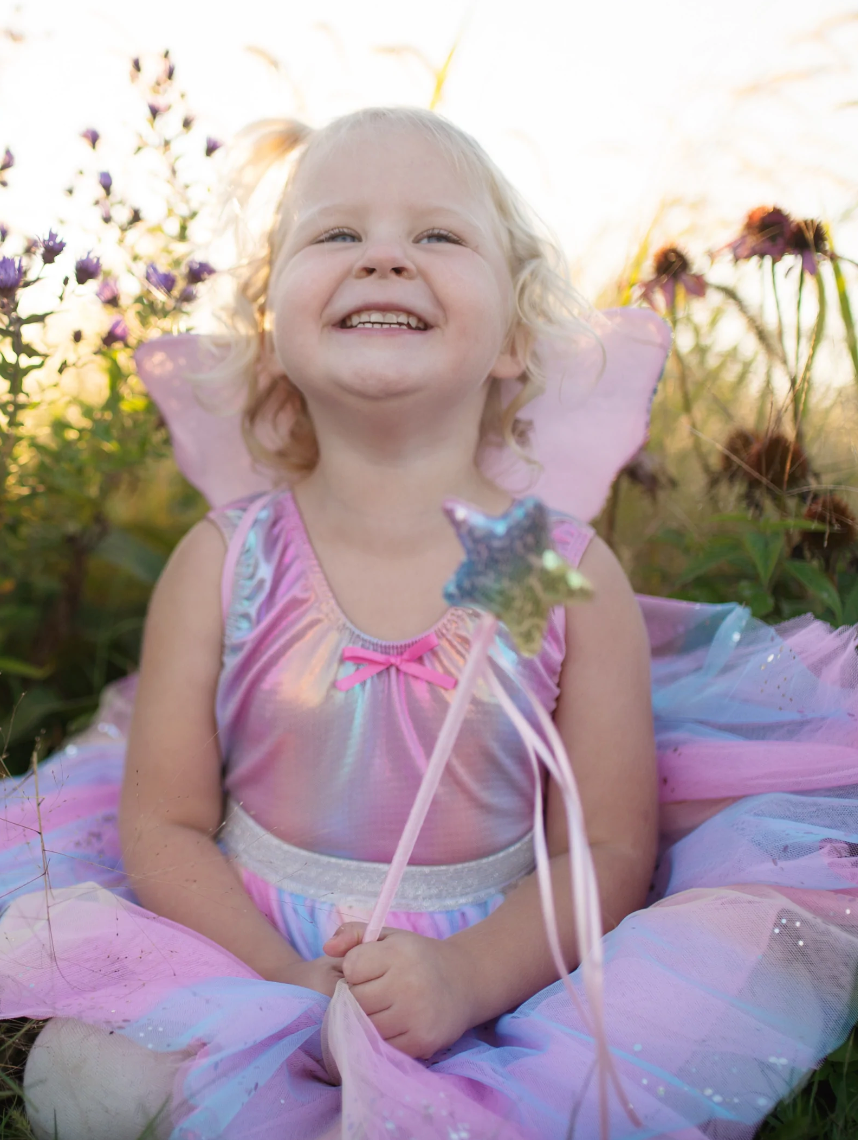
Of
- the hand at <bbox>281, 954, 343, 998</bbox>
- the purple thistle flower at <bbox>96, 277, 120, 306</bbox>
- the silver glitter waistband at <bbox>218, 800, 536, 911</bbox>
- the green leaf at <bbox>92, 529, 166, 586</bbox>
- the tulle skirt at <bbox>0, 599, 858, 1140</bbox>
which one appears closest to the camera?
the tulle skirt at <bbox>0, 599, 858, 1140</bbox>

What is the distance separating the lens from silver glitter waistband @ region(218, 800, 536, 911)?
5.00 feet

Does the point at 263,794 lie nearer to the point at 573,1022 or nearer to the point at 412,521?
the point at 412,521

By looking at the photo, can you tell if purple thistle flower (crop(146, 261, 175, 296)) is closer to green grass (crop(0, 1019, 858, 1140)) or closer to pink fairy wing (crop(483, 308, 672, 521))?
pink fairy wing (crop(483, 308, 672, 521))

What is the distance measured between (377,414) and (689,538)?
3.16 feet

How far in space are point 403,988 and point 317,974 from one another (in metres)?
0.18

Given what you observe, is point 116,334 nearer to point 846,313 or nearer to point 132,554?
point 132,554

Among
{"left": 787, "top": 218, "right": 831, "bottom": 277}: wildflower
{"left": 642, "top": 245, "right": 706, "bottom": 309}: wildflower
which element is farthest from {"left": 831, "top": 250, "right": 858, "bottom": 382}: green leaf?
{"left": 642, "top": 245, "right": 706, "bottom": 309}: wildflower

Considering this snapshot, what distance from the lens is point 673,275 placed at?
7.04ft

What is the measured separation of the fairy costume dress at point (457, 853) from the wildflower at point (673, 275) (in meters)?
0.35

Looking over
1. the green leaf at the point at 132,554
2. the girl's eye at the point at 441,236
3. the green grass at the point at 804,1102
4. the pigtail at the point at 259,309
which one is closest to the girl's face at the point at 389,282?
the girl's eye at the point at 441,236

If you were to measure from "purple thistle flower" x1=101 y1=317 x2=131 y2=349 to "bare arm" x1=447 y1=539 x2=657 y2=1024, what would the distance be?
93cm

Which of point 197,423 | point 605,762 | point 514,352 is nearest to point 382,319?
point 514,352

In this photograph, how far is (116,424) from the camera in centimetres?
219

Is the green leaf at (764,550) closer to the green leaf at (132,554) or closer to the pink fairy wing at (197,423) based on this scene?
the pink fairy wing at (197,423)
